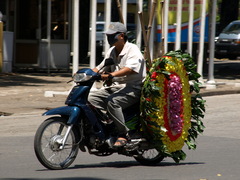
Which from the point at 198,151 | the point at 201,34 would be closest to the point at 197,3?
the point at 201,34

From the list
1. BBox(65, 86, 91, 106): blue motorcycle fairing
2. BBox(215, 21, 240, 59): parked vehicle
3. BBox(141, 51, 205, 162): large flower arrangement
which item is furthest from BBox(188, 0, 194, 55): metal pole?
BBox(215, 21, 240, 59): parked vehicle

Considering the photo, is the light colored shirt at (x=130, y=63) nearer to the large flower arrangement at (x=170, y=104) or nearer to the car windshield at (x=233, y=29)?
the large flower arrangement at (x=170, y=104)

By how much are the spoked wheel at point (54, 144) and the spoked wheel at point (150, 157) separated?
3.33 ft

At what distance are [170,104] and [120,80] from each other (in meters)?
0.73

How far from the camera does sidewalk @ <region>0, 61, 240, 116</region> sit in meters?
13.5

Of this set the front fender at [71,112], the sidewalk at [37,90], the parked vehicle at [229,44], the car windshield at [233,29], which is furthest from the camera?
the car windshield at [233,29]

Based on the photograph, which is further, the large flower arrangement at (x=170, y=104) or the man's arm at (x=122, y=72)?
the large flower arrangement at (x=170, y=104)

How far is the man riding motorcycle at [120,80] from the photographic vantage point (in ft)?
24.5

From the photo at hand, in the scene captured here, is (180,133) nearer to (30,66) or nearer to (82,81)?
(82,81)

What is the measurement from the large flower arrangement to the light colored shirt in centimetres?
13

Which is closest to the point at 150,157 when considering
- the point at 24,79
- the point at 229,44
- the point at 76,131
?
the point at 76,131

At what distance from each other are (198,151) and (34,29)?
1410cm

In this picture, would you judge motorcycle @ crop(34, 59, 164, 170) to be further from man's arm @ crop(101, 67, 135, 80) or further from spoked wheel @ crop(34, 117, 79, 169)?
man's arm @ crop(101, 67, 135, 80)

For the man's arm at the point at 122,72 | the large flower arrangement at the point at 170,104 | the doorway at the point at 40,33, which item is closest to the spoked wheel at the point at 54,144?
the man's arm at the point at 122,72
